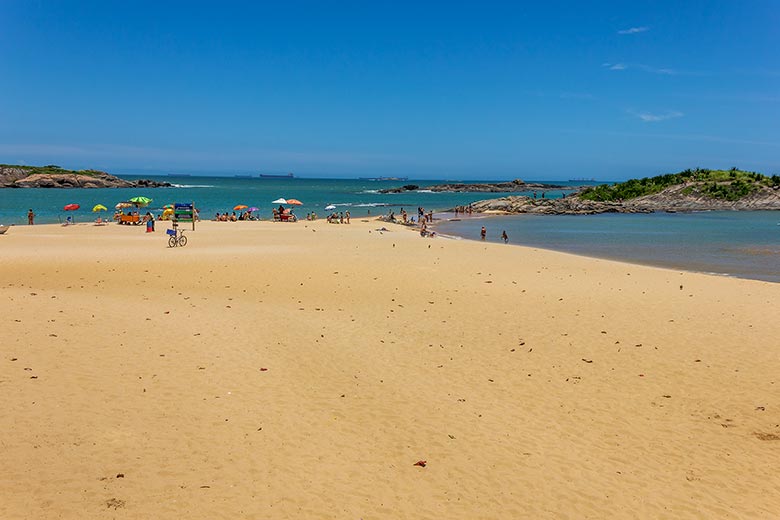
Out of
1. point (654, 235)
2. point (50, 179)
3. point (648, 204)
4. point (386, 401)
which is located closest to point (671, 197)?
point (648, 204)

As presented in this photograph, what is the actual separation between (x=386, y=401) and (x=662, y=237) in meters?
40.5

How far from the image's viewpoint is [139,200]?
167ft

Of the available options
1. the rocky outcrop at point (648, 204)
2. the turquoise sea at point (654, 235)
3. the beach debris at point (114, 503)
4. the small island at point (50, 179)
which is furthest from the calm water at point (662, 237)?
the small island at point (50, 179)

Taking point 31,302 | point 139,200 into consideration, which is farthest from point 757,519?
point 139,200

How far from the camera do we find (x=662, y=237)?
146 feet

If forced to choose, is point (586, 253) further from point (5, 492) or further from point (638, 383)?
point (5, 492)

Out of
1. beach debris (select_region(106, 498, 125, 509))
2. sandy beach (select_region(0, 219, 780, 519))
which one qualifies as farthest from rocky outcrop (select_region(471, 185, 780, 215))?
beach debris (select_region(106, 498, 125, 509))

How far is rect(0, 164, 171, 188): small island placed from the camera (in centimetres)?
14400

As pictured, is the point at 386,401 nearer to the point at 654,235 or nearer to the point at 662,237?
the point at 662,237

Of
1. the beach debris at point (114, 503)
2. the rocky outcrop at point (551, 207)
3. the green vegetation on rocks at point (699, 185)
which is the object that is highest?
the green vegetation on rocks at point (699, 185)

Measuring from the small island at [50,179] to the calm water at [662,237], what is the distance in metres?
123

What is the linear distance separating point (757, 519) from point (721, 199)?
287 feet

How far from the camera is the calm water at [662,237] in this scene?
30344mm

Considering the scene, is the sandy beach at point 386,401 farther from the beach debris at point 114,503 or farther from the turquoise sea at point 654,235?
the turquoise sea at point 654,235
